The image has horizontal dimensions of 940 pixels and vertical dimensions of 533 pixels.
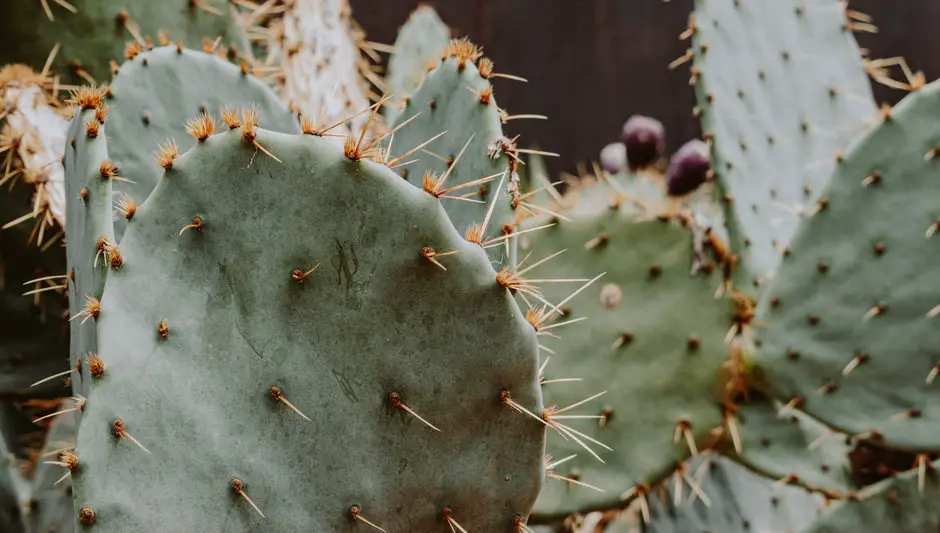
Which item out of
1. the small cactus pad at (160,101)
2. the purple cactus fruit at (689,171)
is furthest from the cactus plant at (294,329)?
the purple cactus fruit at (689,171)

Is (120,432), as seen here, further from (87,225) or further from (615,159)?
(615,159)

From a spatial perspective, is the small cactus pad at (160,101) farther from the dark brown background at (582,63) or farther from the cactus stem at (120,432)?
the dark brown background at (582,63)

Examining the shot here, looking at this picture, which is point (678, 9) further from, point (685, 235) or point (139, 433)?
point (139, 433)

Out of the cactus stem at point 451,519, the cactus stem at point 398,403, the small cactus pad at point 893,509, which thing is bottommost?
the small cactus pad at point 893,509

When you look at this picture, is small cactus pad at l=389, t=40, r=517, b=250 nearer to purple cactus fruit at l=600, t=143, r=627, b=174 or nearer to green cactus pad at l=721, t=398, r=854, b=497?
green cactus pad at l=721, t=398, r=854, b=497

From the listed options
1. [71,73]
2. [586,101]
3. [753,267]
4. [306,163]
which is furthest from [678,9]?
A: [306,163]

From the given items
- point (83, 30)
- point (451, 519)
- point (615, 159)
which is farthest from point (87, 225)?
point (615, 159)
